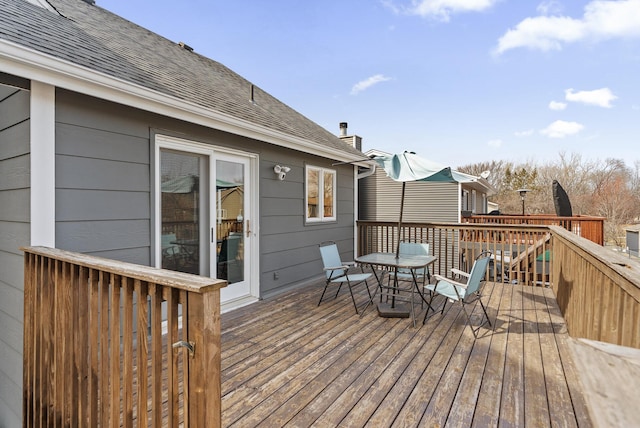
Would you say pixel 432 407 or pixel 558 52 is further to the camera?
pixel 558 52

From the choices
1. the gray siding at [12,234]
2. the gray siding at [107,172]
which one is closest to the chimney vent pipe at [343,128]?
the gray siding at [107,172]

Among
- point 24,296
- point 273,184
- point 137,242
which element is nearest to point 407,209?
point 273,184

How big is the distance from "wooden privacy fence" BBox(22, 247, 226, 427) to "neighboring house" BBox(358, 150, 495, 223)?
951 centimetres

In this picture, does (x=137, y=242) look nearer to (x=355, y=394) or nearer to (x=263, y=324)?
(x=263, y=324)

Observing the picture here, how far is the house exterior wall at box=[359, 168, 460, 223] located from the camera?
441 inches

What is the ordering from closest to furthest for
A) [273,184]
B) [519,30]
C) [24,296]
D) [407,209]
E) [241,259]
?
1. [24,296]
2. [241,259]
3. [273,184]
4. [519,30]
5. [407,209]

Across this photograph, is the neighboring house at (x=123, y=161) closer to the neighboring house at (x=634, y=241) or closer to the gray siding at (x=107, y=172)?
the gray siding at (x=107, y=172)

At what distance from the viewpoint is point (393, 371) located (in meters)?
2.72

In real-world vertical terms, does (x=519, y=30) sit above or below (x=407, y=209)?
above

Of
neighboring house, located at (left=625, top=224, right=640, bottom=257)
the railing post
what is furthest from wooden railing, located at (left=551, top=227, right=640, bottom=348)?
neighboring house, located at (left=625, top=224, right=640, bottom=257)

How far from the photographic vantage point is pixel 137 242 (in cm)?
321

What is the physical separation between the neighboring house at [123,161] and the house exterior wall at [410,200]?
724 centimetres

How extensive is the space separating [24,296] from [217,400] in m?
2.18

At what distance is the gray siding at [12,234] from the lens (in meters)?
2.63
